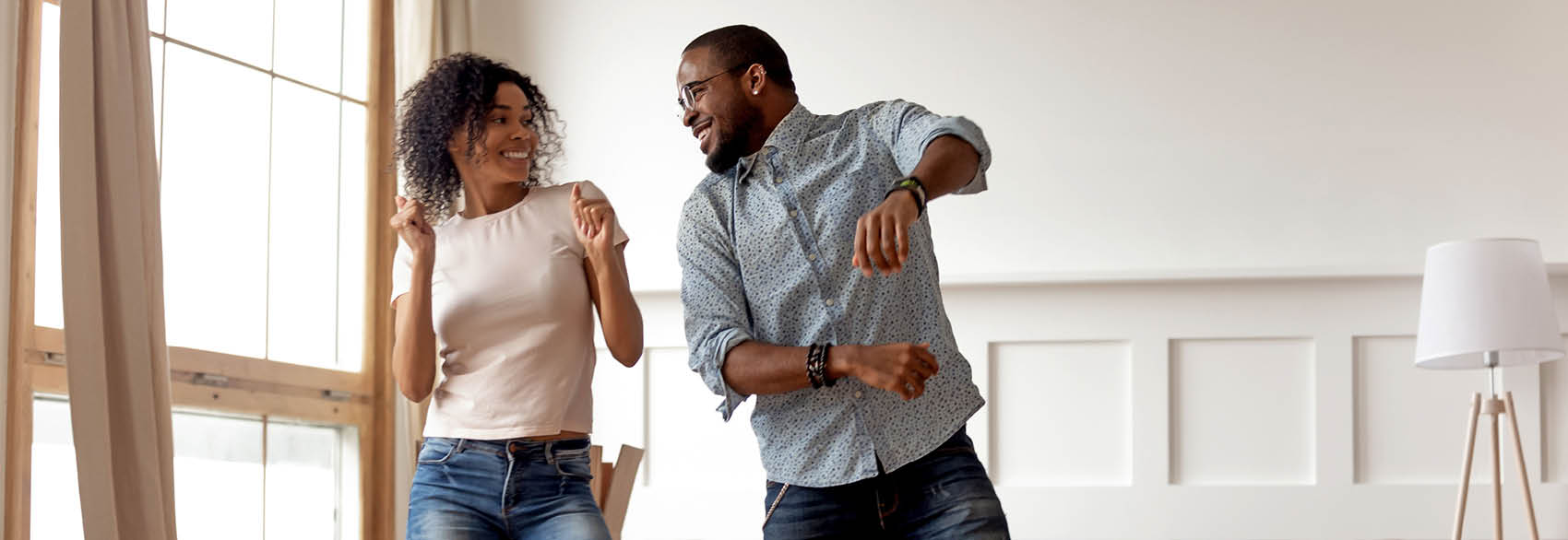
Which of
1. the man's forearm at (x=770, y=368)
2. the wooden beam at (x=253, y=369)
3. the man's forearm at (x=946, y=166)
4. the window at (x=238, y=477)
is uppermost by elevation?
the man's forearm at (x=946, y=166)

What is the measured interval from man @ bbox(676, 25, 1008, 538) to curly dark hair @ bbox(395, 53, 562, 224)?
0.42 metres

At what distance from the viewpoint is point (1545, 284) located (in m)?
3.36

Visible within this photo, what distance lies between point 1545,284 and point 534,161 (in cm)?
211

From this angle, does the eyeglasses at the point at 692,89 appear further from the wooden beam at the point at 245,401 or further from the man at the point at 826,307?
the wooden beam at the point at 245,401

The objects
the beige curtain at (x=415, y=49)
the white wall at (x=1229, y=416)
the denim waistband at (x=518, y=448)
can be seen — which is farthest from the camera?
the beige curtain at (x=415, y=49)

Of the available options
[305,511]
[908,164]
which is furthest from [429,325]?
[305,511]

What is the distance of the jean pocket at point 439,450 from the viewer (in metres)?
2.18

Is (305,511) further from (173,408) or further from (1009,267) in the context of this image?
(1009,267)

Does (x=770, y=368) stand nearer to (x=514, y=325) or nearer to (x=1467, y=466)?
(x=514, y=325)

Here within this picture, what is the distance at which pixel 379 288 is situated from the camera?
4035 millimetres

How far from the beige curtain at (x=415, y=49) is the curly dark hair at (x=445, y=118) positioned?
4.50 ft

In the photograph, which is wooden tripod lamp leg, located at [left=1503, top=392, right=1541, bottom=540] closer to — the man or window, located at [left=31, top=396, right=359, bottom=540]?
the man

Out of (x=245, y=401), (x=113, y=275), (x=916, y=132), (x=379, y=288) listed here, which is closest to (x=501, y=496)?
(x=916, y=132)


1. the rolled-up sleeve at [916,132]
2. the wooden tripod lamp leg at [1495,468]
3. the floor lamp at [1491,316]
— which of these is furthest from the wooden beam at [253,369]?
the wooden tripod lamp leg at [1495,468]
